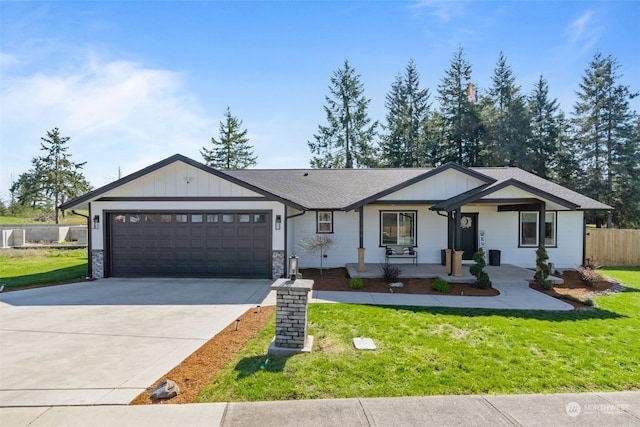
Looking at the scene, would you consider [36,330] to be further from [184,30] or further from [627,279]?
[627,279]

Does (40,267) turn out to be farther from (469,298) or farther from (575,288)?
(575,288)

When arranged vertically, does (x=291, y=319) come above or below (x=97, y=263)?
above

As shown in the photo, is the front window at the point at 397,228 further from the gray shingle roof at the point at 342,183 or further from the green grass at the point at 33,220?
the green grass at the point at 33,220

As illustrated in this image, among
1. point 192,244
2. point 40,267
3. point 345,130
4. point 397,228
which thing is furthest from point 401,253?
point 345,130

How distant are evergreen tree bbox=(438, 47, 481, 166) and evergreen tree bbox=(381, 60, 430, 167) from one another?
1672 millimetres

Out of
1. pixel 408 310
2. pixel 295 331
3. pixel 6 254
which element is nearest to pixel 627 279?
pixel 408 310

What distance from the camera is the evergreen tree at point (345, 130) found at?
31.3 m

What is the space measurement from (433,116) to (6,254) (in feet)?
110

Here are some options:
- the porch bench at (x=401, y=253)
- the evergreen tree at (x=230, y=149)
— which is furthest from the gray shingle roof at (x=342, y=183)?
the evergreen tree at (x=230, y=149)

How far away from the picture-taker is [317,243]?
12.8 metres

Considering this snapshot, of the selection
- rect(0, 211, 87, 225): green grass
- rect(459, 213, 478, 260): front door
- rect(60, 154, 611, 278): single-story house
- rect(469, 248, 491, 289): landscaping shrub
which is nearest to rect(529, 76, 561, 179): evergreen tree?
rect(60, 154, 611, 278): single-story house

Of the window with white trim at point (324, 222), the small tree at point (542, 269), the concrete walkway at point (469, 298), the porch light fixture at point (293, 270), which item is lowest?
the concrete walkway at point (469, 298)

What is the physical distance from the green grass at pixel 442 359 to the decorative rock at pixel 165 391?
0.33 meters

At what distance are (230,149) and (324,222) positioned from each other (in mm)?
24384
